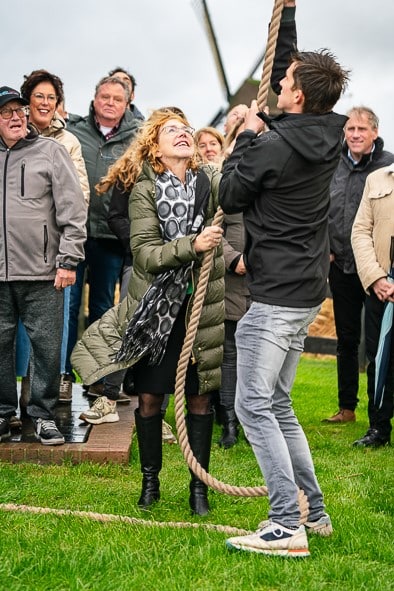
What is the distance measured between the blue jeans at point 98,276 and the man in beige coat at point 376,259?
1.95 m

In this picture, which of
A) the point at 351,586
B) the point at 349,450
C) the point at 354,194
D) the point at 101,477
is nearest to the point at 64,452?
the point at 101,477

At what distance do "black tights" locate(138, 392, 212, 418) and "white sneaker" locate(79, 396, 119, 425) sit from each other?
186 centimetres

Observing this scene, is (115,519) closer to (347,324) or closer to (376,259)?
(376,259)

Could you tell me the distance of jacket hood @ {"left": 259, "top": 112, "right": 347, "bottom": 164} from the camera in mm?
4160

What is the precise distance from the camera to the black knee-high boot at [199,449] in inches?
202

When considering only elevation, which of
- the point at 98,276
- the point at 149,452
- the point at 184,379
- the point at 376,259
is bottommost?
the point at 149,452

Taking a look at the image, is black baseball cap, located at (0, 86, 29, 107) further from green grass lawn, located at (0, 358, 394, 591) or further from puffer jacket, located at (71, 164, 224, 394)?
green grass lawn, located at (0, 358, 394, 591)

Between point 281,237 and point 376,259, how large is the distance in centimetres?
306

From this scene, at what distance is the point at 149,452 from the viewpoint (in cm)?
517

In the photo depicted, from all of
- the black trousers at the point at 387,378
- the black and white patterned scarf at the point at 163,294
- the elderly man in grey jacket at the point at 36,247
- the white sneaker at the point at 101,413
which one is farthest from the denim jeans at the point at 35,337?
the black trousers at the point at 387,378

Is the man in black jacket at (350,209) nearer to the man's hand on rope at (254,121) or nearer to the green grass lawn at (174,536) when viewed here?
the green grass lawn at (174,536)

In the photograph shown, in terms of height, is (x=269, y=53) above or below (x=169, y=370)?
above

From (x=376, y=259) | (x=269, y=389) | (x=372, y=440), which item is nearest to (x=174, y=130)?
(x=269, y=389)

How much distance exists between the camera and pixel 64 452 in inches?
244
